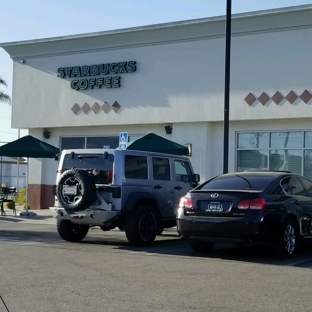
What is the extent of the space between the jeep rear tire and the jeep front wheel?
60.6 inches

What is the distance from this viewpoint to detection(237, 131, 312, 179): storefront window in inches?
822

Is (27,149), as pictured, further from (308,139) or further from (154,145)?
(308,139)

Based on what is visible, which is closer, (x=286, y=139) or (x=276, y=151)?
(x=286, y=139)

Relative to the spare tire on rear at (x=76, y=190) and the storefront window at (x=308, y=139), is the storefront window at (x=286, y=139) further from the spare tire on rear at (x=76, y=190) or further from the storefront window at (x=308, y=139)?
the spare tire on rear at (x=76, y=190)

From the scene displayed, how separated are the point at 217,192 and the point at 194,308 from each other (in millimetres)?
4432

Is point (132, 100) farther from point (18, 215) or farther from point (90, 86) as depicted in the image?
point (18, 215)

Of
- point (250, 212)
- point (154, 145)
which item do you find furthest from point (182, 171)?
point (154, 145)

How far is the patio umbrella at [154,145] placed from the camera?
64.2 ft

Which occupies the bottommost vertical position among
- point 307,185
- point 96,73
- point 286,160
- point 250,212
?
point 250,212

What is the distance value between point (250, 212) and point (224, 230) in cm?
56

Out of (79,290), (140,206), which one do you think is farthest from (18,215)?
(79,290)

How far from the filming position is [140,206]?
13.6 metres

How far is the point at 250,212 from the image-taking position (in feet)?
36.4

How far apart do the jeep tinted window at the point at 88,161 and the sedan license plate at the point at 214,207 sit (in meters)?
2.62
